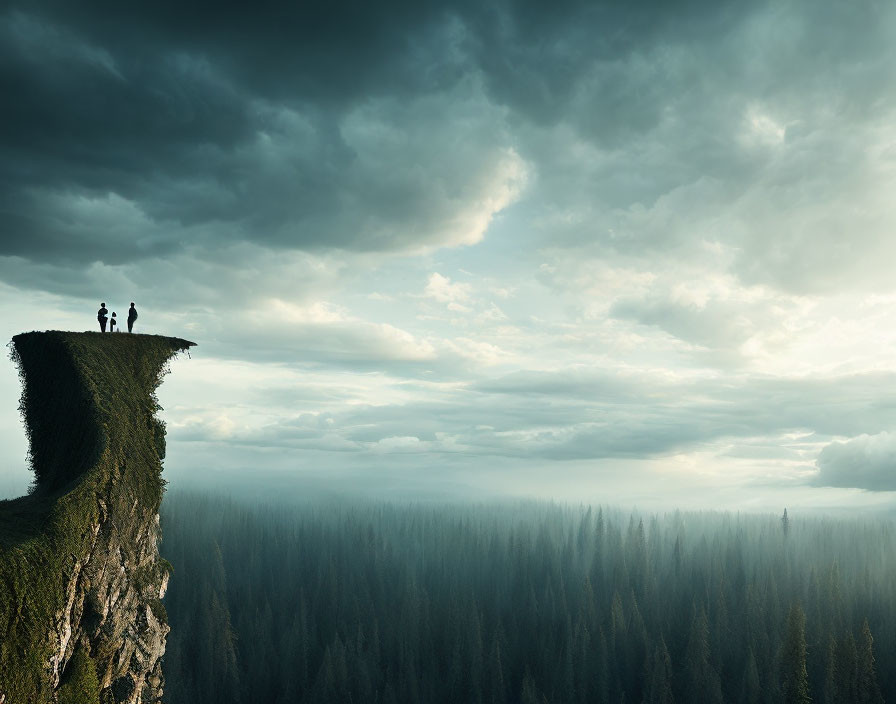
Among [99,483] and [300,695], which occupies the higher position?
[99,483]

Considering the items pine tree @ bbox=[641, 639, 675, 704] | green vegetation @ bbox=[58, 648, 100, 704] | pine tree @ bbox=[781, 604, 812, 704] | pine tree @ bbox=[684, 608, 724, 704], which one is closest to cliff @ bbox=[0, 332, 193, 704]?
green vegetation @ bbox=[58, 648, 100, 704]

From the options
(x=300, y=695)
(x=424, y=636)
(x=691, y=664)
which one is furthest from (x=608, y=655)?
(x=300, y=695)

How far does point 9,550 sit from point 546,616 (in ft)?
370

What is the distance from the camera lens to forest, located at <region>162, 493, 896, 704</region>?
8950cm

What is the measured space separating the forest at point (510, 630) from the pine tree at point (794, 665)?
23 centimetres

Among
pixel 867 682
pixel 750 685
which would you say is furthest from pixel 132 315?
pixel 867 682

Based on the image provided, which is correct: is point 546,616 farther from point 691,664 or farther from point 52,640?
point 52,640

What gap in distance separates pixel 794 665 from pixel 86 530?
88.3 metres

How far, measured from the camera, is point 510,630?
112188mm

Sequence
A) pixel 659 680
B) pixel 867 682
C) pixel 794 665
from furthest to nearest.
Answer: pixel 659 680 < pixel 867 682 < pixel 794 665

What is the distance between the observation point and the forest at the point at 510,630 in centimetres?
8950

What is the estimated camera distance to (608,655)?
326 feet

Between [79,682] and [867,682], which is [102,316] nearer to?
[79,682]

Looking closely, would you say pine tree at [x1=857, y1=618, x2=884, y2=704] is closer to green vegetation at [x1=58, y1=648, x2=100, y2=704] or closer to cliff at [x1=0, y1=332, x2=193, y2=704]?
cliff at [x1=0, y1=332, x2=193, y2=704]
